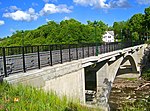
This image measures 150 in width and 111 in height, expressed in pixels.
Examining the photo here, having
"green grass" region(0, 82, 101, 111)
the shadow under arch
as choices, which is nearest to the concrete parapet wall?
"green grass" region(0, 82, 101, 111)

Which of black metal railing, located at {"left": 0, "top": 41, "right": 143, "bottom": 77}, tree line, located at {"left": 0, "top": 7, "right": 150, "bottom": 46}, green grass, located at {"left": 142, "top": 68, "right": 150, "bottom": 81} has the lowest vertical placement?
green grass, located at {"left": 142, "top": 68, "right": 150, "bottom": 81}

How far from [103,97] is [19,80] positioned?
18.3 m

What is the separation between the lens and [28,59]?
1116cm

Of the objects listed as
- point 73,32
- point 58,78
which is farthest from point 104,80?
point 73,32

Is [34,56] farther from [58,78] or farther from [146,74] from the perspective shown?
[146,74]

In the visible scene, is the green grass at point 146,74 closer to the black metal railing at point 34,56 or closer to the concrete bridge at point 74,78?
the concrete bridge at point 74,78

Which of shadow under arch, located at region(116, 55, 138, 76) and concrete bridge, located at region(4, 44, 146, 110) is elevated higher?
concrete bridge, located at region(4, 44, 146, 110)

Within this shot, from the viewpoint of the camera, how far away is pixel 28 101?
22.1 ft

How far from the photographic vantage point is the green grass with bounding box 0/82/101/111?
633 cm

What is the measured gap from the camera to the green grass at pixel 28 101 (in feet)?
20.8

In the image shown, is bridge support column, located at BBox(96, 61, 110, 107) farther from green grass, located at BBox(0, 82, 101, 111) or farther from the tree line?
the tree line

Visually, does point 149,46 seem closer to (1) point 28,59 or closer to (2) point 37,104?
(1) point 28,59

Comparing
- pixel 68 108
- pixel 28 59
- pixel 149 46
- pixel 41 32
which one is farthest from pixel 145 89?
pixel 41 32

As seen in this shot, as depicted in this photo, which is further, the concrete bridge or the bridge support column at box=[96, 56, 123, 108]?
the bridge support column at box=[96, 56, 123, 108]
